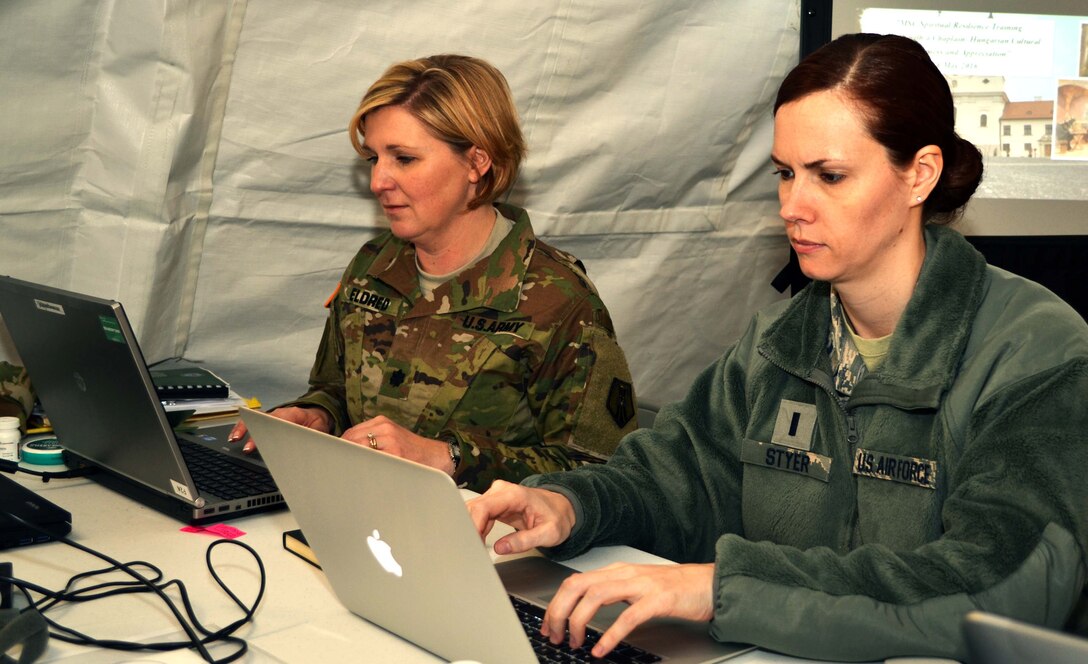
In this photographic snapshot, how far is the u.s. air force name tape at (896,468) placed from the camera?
125 cm

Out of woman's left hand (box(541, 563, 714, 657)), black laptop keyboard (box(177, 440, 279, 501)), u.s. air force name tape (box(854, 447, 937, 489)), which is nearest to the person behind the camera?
woman's left hand (box(541, 563, 714, 657))

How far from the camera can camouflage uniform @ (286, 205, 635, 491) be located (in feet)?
6.18

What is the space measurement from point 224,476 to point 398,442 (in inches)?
10.2

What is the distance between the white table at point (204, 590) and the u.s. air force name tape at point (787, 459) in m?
0.20

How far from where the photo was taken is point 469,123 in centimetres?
202

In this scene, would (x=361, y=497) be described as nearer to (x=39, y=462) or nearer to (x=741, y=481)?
(x=741, y=481)

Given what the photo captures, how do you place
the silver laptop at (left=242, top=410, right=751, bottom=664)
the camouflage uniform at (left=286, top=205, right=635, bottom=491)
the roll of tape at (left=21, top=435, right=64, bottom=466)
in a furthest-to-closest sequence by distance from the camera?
the camouflage uniform at (left=286, top=205, right=635, bottom=491), the roll of tape at (left=21, top=435, right=64, bottom=466), the silver laptop at (left=242, top=410, right=751, bottom=664)

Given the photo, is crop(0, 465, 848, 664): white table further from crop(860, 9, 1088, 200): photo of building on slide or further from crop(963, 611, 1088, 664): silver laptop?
crop(860, 9, 1088, 200): photo of building on slide

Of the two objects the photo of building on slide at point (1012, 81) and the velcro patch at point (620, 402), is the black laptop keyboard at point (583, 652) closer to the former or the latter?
the velcro patch at point (620, 402)

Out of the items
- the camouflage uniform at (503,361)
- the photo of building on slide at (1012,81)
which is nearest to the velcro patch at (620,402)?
the camouflage uniform at (503,361)

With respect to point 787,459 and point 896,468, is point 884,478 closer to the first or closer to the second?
point 896,468

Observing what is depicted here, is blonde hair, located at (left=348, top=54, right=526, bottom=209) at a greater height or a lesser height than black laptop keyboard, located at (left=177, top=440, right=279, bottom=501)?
greater

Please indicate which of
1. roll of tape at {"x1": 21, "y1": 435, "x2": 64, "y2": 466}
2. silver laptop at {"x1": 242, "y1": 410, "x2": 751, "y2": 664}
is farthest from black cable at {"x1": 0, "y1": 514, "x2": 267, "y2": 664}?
roll of tape at {"x1": 21, "y1": 435, "x2": 64, "y2": 466}

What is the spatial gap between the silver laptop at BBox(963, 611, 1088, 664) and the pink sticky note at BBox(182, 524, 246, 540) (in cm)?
105
